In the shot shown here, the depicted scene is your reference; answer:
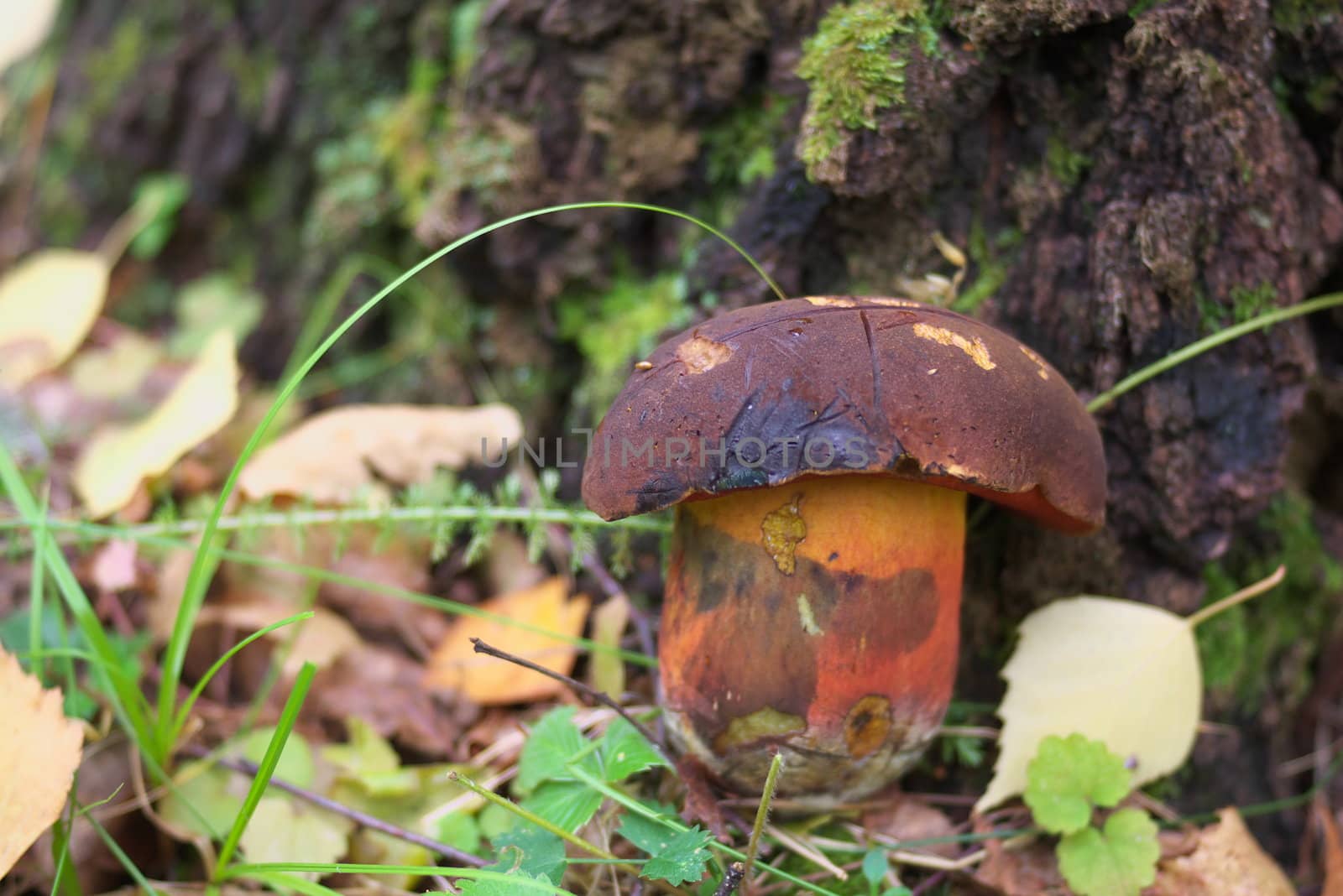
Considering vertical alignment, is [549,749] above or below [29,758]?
below

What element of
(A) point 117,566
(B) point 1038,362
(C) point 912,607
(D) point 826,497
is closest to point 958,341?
(B) point 1038,362

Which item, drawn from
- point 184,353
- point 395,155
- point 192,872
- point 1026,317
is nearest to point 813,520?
point 1026,317

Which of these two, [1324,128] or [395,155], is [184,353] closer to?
[395,155]

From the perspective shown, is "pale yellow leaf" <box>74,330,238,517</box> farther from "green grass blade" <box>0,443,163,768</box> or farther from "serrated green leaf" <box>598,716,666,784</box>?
"serrated green leaf" <box>598,716,666,784</box>

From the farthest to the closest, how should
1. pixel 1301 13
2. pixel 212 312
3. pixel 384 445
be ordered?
pixel 212 312 < pixel 384 445 < pixel 1301 13

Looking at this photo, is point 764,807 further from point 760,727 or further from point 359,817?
point 359,817

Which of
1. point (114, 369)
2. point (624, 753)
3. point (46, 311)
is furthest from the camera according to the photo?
point (114, 369)

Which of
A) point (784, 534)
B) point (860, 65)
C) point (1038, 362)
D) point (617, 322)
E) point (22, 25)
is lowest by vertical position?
point (784, 534)

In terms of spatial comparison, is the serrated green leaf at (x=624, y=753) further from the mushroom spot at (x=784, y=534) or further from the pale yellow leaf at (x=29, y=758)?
the pale yellow leaf at (x=29, y=758)
